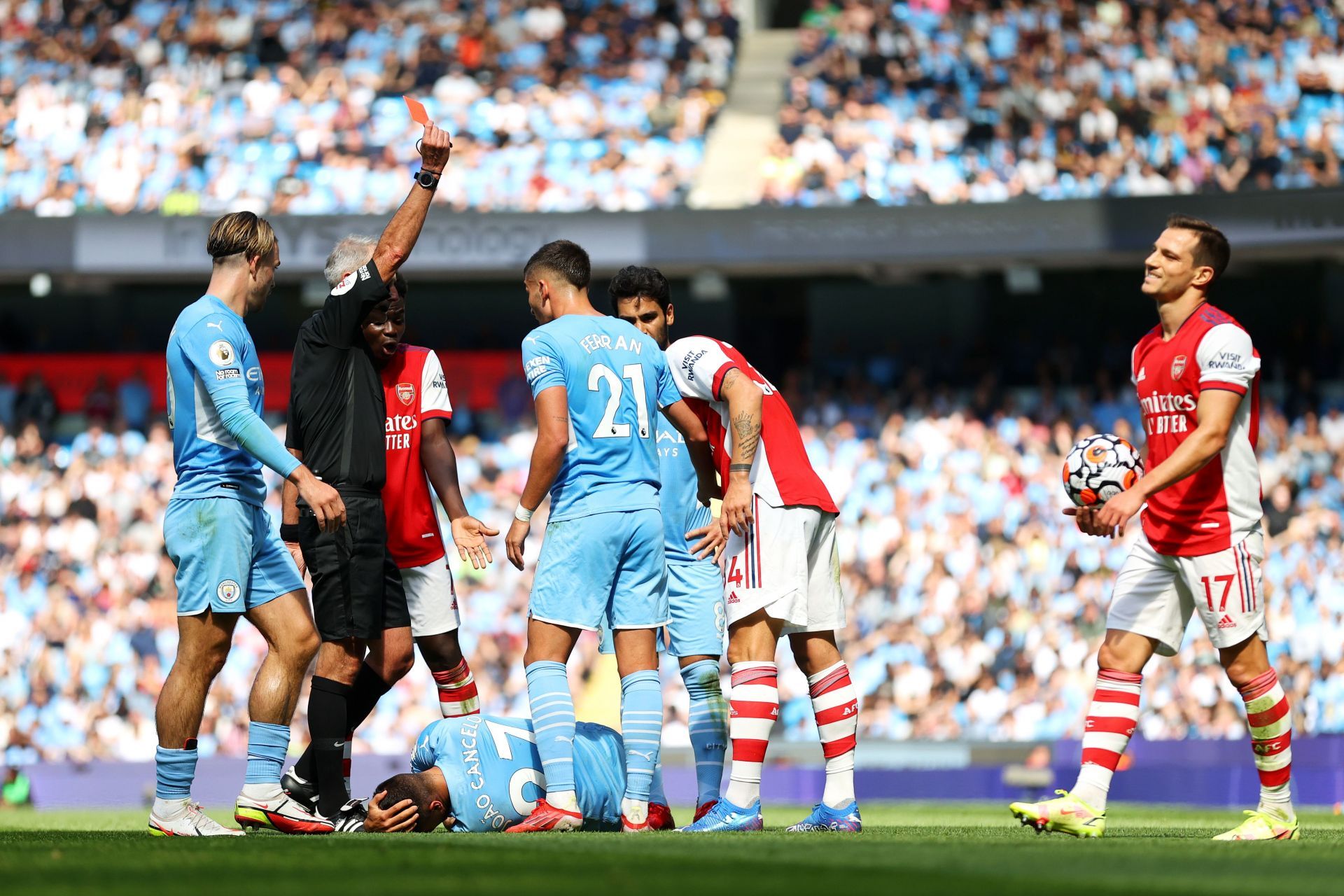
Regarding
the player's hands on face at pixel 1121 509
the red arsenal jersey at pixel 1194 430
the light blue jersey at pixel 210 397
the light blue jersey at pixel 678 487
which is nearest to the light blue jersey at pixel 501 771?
the light blue jersey at pixel 210 397

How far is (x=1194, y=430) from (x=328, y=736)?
3.96 meters

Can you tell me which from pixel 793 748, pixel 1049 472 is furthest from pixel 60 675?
pixel 1049 472

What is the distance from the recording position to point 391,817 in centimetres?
669

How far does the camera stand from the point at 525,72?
21953mm

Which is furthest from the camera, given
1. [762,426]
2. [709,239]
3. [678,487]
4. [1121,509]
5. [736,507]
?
[709,239]

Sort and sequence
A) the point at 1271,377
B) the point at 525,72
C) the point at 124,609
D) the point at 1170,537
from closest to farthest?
the point at 1170,537
the point at 124,609
the point at 1271,377
the point at 525,72

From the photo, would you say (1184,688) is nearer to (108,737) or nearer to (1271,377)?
(1271,377)

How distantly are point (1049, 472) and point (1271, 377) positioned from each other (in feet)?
11.3

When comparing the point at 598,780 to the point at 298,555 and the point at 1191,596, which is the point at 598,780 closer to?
the point at 1191,596

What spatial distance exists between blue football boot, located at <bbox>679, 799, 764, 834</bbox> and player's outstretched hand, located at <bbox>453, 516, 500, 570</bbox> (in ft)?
5.03

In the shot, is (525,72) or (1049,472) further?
(525,72)

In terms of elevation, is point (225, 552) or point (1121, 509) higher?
point (1121, 509)

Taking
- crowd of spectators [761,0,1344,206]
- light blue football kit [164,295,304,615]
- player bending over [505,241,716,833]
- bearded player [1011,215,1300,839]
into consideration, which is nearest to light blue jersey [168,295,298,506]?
light blue football kit [164,295,304,615]

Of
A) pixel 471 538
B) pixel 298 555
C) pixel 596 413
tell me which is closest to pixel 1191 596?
pixel 596 413
